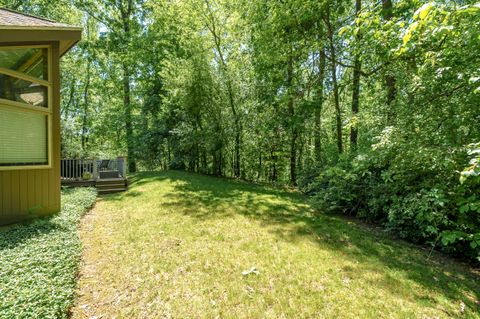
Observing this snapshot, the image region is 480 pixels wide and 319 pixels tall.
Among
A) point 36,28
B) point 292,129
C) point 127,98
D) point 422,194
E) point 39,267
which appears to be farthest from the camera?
point 127,98

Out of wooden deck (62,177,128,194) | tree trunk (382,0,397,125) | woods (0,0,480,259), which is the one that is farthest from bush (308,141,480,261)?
wooden deck (62,177,128,194)

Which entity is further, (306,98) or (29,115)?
(306,98)

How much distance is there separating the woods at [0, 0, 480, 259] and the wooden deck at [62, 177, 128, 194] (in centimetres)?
318

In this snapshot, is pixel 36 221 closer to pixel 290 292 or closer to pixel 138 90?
pixel 290 292

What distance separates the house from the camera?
15.8 ft

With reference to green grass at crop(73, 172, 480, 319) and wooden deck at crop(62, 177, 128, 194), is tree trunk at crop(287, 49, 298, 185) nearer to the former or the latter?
green grass at crop(73, 172, 480, 319)

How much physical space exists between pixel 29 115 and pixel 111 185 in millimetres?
4564

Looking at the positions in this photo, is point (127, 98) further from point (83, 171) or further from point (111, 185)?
point (111, 185)

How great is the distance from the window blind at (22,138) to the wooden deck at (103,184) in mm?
3992

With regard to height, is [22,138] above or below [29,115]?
below

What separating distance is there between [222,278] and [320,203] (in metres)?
4.09

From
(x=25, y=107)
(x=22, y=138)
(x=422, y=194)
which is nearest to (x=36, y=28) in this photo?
(x=25, y=107)

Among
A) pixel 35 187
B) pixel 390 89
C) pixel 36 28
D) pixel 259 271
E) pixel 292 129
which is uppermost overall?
pixel 36 28

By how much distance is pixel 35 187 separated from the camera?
Result: 207 inches
